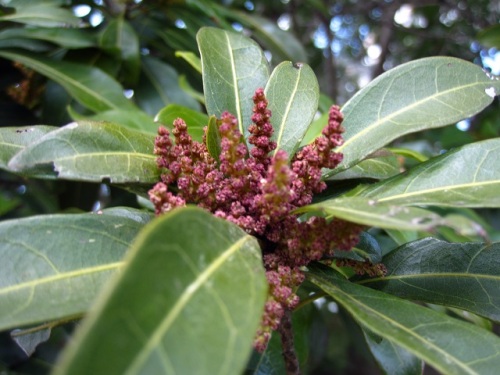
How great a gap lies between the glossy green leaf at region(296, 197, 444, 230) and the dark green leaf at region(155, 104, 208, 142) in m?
0.52

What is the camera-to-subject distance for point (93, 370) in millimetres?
381

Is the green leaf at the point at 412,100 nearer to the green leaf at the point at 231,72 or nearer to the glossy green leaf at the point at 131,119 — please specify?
the green leaf at the point at 231,72

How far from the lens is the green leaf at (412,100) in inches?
35.1

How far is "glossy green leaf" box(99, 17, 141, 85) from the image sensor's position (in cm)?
168

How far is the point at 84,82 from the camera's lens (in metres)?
1.51

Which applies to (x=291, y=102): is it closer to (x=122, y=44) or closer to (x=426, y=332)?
(x=426, y=332)

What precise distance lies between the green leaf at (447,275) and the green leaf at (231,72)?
0.38m

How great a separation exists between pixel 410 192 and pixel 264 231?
0.25 metres

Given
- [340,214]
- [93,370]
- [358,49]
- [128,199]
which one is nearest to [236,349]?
[93,370]

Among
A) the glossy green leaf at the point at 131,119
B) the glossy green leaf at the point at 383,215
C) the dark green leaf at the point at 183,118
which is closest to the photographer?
the glossy green leaf at the point at 383,215

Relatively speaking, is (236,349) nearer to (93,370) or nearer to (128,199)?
(93,370)

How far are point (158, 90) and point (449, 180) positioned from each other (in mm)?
1232

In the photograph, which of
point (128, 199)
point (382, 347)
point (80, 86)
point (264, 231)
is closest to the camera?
point (264, 231)

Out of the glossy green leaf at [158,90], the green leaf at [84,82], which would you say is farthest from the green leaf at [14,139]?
the glossy green leaf at [158,90]
